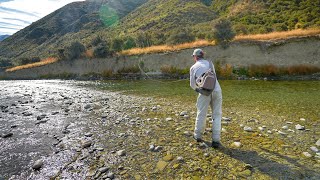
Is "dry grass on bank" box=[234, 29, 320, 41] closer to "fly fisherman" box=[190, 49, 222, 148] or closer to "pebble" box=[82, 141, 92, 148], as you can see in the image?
"fly fisherman" box=[190, 49, 222, 148]

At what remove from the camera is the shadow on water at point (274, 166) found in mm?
4410

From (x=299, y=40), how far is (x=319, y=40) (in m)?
1.84

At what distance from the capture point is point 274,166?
481 cm

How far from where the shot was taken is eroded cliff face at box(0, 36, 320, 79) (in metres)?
24.9

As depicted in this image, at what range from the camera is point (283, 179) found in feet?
14.2

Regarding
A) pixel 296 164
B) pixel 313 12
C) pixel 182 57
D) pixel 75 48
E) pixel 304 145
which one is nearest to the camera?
pixel 296 164

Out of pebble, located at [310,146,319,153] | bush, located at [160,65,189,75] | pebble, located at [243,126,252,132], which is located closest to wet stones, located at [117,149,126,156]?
pebble, located at [243,126,252,132]

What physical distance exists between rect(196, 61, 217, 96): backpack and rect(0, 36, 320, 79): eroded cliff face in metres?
23.3

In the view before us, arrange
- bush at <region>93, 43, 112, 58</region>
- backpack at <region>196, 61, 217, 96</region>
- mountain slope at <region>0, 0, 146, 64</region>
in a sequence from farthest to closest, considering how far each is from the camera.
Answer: mountain slope at <region>0, 0, 146, 64</region>
bush at <region>93, 43, 112, 58</region>
backpack at <region>196, 61, 217, 96</region>

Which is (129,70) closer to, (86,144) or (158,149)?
(86,144)

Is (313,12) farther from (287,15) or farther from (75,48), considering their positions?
(75,48)

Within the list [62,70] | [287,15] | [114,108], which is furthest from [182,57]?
[287,15]

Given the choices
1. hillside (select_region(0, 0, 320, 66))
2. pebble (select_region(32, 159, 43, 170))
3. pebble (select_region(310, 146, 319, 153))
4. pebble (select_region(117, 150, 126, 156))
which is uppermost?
Result: hillside (select_region(0, 0, 320, 66))

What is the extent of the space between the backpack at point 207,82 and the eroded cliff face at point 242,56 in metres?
23.3
